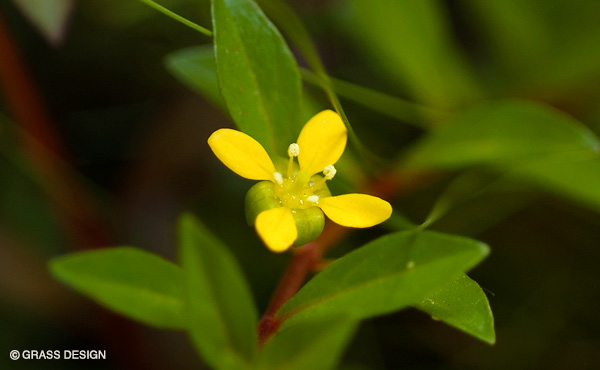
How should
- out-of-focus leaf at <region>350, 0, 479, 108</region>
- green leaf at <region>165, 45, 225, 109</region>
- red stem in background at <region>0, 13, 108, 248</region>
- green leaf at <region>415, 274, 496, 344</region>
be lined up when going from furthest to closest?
out-of-focus leaf at <region>350, 0, 479, 108</region> → red stem in background at <region>0, 13, 108, 248</region> → green leaf at <region>165, 45, 225, 109</region> → green leaf at <region>415, 274, 496, 344</region>

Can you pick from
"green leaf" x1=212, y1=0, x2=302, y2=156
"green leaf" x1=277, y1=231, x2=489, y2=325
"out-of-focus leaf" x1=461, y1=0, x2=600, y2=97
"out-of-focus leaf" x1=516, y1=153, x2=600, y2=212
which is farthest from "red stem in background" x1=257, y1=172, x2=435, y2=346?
"out-of-focus leaf" x1=461, y1=0, x2=600, y2=97

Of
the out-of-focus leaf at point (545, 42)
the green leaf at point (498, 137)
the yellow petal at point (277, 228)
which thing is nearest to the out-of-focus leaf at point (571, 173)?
the green leaf at point (498, 137)

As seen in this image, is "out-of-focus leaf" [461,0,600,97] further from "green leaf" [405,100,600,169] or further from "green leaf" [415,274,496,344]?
"green leaf" [415,274,496,344]

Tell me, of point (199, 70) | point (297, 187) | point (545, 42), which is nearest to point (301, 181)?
point (297, 187)

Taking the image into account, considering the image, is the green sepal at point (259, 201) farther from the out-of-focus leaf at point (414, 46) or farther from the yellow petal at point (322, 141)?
the out-of-focus leaf at point (414, 46)

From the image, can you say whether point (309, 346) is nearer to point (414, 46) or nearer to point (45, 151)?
point (45, 151)
